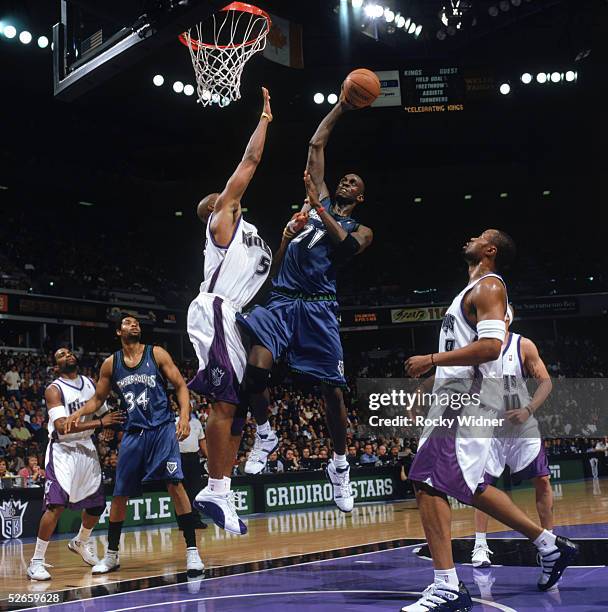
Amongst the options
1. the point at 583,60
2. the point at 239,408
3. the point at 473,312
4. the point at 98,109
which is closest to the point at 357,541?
the point at 239,408

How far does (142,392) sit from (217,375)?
2.11m

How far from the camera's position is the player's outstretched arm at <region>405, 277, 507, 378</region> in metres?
Result: 4.28

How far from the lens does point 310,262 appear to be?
5.58 meters

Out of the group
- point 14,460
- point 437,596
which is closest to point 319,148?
point 437,596

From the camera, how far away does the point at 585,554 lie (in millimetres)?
6621

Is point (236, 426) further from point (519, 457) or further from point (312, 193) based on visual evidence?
point (519, 457)

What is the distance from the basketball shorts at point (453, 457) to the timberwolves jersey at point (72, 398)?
4.14 meters

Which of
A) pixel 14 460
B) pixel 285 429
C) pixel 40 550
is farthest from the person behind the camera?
pixel 285 429

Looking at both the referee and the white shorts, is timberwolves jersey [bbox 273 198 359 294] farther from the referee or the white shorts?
the referee

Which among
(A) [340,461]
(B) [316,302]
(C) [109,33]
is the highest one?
(C) [109,33]

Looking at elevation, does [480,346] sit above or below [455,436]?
above

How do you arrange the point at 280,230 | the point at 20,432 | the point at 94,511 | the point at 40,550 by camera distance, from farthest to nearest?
the point at 280,230, the point at 20,432, the point at 94,511, the point at 40,550

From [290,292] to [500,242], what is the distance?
1493 mm

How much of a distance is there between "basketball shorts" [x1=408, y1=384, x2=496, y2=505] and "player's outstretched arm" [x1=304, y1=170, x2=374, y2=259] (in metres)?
1.48
